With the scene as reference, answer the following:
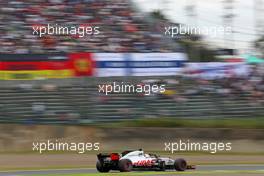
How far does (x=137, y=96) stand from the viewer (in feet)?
71.9

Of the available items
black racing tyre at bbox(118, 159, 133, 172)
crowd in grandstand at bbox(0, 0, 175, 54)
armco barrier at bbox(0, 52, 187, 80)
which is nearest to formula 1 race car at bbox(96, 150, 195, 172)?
black racing tyre at bbox(118, 159, 133, 172)

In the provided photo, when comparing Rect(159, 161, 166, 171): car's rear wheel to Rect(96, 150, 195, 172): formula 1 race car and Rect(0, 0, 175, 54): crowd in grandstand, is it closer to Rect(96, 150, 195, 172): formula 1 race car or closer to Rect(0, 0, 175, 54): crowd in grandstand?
Rect(96, 150, 195, 172): formula 1 race car

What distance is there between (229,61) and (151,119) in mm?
4337

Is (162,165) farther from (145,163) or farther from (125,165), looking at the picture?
(125,165)

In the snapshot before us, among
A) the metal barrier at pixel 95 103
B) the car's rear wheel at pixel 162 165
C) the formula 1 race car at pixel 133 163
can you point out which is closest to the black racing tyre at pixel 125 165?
the formula 1 race car at pixel 133 163

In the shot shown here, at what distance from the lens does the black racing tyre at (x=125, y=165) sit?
1272cm

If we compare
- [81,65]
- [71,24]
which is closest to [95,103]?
[81,65]

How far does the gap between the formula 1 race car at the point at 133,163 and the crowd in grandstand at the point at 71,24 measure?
33.0 feet

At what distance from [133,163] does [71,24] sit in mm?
11307

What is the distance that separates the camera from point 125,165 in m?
12.7

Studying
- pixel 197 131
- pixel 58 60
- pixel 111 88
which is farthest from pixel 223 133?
pixel 58 60

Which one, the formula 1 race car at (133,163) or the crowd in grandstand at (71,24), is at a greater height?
the crowd in grandstand at (71,24)

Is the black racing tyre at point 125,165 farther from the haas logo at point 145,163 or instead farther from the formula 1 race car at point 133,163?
the haas logo at point 145,163

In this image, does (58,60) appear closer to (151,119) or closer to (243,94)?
(151,119)
